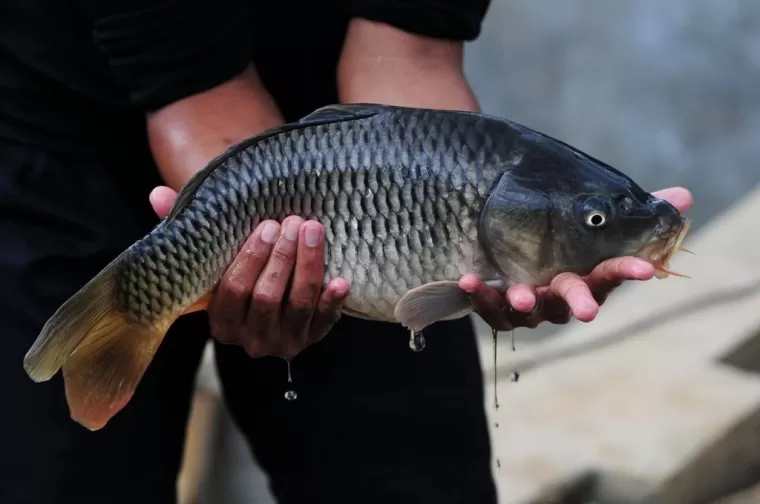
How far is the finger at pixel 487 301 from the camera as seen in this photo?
35.9 inches

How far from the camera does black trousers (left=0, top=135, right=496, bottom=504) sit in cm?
105

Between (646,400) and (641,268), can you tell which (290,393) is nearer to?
(641,268)

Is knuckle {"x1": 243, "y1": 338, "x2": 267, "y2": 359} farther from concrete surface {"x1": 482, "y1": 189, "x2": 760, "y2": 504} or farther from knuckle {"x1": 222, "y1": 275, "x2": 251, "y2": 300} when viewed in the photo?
Answer: concrete surface {"x1": 482, "y1": 189, "x2": 760, "y2": 504}

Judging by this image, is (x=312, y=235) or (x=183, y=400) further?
(x=183, y=400)

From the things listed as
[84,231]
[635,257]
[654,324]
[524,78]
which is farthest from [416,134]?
[524,78]

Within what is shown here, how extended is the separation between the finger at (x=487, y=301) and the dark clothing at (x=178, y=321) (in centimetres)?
25

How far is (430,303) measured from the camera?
0.92 meters

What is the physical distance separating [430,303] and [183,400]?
391 millimetres

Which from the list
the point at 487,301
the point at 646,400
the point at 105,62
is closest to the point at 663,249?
the point at 487,301

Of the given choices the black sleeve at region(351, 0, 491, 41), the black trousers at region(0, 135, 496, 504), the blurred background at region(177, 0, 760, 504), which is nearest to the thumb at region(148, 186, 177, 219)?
the black trousers at region(0, 135, 496, 504)

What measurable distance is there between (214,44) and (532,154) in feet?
1.14

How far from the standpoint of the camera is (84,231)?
42.8 inches

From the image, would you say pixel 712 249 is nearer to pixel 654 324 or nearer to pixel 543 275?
pixel 654 324

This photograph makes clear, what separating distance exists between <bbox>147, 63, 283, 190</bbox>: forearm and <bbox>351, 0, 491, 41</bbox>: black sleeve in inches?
6.4
